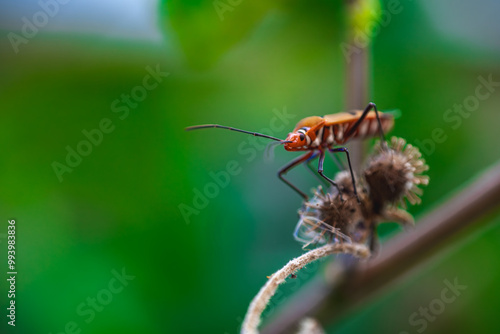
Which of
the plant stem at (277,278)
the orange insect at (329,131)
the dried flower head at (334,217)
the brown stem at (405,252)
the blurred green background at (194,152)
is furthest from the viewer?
the blurred green background at (194,152)

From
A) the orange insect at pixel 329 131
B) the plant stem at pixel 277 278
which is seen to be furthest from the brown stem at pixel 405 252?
the plant stem at pixel 277 278

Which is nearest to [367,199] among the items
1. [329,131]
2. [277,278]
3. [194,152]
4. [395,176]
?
[395,176]

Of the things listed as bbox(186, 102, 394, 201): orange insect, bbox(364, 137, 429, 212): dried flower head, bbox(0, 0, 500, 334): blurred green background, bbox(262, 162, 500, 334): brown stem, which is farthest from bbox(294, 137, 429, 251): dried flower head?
bbox(0, 0, 500, 334): blurred green background

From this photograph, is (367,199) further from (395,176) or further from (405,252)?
(405,252)

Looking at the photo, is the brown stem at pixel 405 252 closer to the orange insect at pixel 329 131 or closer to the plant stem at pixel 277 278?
the orange insect at pixel 329 131

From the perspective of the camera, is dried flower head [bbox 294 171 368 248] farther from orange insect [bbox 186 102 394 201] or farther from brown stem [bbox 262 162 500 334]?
brown stem [bbox 262 162 500 334]

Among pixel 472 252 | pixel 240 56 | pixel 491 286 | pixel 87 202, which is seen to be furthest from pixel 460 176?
pixel 87 202
